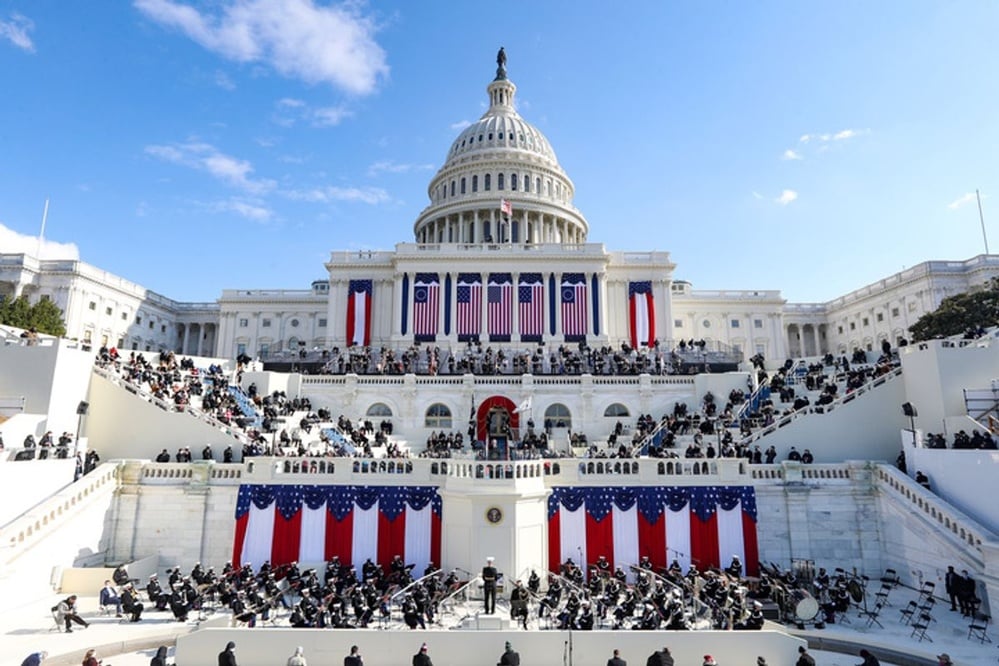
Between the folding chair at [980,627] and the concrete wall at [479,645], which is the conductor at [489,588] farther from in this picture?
the folding chair at [980,627]

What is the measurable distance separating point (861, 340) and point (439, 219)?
61.1 m

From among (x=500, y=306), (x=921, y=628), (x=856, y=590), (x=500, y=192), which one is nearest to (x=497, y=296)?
(x=500, y=306)

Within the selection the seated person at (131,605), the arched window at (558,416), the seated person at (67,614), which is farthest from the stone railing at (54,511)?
the arched window at (558,416)

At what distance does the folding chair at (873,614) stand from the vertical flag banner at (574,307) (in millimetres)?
40608

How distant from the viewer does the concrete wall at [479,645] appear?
15.8 metres

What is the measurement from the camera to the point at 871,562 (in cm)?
2414

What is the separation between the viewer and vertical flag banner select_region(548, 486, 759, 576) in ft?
78.3

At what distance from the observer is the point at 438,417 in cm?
4188

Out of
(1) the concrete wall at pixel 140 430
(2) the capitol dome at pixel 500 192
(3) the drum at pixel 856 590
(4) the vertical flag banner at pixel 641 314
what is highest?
(2) the capitol dome at pixel 500 192

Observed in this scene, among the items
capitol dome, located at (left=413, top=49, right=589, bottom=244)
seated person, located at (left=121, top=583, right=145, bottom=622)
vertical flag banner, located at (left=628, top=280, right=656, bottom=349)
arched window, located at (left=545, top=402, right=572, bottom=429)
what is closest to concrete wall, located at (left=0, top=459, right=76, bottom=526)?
seated person, located at (left=121, top=583, right=145, bottom=622)

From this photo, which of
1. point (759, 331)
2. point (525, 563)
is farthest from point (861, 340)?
point (525, 563)

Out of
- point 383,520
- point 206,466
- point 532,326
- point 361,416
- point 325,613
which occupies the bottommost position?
point 325,613

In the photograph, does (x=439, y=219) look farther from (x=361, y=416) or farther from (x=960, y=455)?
(x=960, y=455)

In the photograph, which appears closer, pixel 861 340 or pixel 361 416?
pixel 361 416
